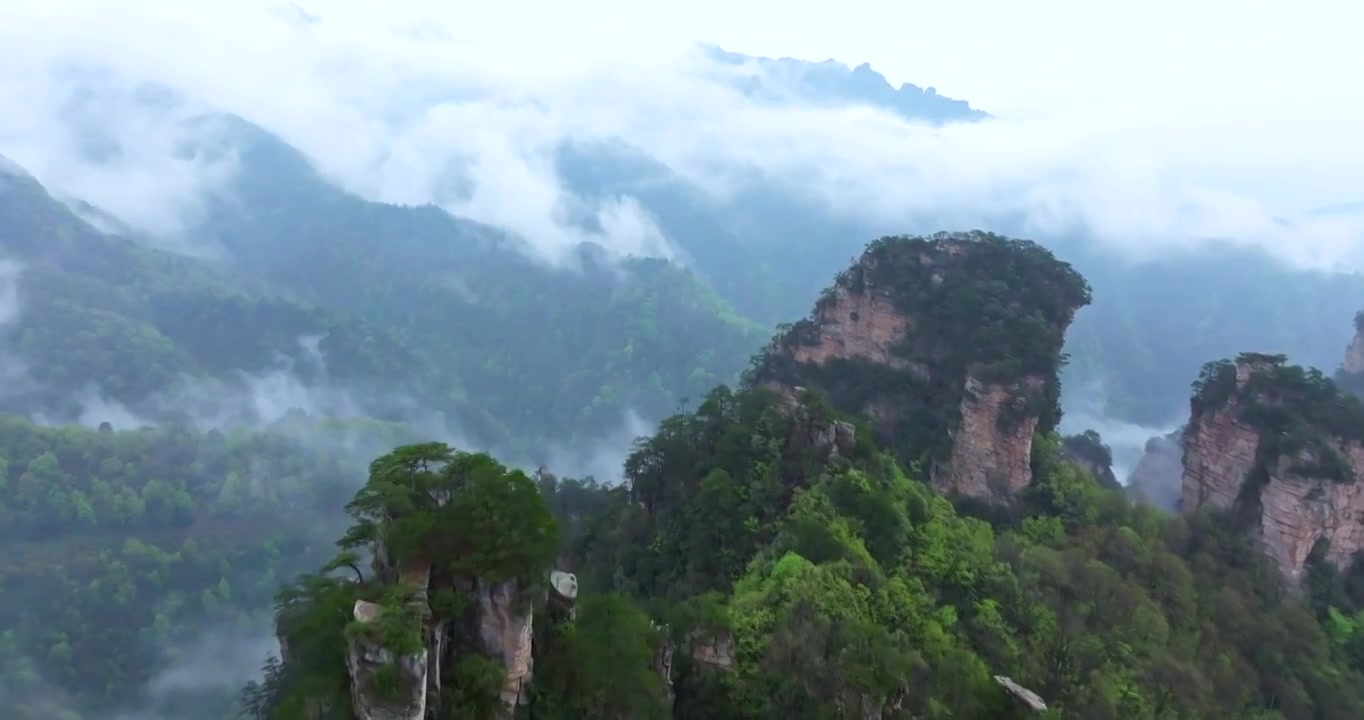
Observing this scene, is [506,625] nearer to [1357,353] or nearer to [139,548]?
[1357,353]

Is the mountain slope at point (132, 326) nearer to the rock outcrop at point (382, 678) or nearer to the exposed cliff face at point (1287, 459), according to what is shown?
the exposed cliff face at point (1287, 459)

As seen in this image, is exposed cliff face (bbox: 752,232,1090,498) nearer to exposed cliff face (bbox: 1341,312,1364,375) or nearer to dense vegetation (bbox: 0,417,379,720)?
exposed cliff face (bbox: 1341,312,1364,375)

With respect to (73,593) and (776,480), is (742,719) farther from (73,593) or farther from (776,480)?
(73,593)

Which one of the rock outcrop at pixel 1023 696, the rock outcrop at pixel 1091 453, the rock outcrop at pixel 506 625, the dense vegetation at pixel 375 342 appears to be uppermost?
the dense vegetation at pixel 375 342

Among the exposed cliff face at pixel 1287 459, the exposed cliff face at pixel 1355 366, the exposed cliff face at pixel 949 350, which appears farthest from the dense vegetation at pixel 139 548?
the exposed cliff face at pixel 1355 366

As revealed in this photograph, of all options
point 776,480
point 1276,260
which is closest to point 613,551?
point 776,480

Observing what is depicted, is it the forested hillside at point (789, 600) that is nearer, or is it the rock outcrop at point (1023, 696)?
the forested hillside at point (789, 600)

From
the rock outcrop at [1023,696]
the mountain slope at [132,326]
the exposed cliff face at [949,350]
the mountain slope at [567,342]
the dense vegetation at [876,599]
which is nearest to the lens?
the dense vegetation at [876,599]
